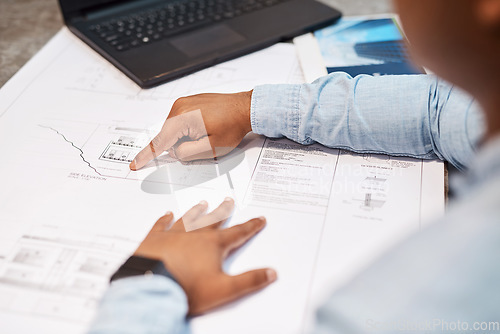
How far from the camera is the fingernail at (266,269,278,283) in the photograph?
48 centimetres

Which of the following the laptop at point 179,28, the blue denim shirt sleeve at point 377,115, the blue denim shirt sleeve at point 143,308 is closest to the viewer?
the blue denim shirt sleeve at point 143,308

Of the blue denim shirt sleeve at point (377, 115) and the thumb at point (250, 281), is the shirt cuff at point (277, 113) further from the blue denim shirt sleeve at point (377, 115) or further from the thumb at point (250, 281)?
the thumb at point (250, 281)

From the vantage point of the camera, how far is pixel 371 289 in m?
0.33

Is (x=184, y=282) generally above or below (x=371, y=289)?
below

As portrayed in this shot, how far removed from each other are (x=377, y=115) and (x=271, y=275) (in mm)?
286

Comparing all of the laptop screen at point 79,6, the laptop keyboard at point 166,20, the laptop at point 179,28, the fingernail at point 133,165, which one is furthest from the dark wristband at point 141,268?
the laptop screen at point 79,6

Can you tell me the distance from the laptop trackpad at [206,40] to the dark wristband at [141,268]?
0.44 metres

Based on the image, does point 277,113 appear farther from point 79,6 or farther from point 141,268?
point 79,6

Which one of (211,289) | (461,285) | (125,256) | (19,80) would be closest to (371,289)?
(461,285)

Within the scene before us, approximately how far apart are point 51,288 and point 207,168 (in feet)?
0.80

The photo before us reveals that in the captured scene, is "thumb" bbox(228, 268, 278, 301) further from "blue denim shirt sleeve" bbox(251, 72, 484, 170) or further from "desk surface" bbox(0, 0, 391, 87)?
"desk surface" bbox(0, 0, 391, 87)

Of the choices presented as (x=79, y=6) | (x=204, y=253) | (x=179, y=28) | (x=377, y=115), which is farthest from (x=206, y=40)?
(x=204, y=253)

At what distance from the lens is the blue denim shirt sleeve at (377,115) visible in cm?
60

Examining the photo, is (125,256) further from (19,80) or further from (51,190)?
(19,80)
